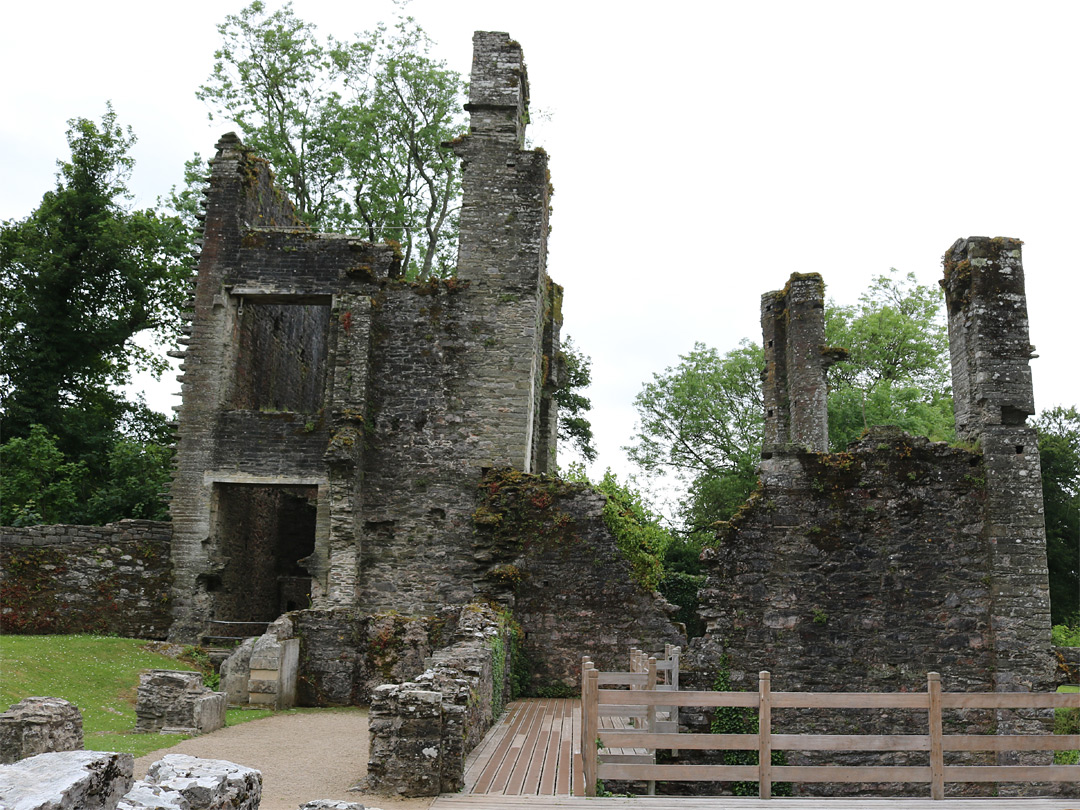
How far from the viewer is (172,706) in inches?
415

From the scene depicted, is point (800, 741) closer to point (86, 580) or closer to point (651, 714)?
point (651, 714)

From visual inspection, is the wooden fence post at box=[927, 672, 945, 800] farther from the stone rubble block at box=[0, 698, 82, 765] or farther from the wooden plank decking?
the stone rubble block at box=[0, 698, 82, 765]

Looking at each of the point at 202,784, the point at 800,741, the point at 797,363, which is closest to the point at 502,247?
Answer: the point at 797,363

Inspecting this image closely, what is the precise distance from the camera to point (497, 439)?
1789cm

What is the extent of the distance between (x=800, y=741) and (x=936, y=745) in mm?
1192

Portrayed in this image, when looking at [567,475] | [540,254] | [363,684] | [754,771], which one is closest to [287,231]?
[540,254]

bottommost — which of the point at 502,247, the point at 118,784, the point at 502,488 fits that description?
the point at 118,784

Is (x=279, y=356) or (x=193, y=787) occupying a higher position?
(x=279, y=356)

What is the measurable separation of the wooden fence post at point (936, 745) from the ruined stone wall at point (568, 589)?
23.0 ft

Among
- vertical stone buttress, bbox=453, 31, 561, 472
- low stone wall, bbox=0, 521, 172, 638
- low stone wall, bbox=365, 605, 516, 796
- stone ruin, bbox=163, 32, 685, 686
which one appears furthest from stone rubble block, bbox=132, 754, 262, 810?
low stone wall, bbox=0, 521, 172, 638

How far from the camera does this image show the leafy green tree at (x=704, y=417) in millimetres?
33781

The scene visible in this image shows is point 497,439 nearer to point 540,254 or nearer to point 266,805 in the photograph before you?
point 540,254

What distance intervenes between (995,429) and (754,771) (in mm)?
6886

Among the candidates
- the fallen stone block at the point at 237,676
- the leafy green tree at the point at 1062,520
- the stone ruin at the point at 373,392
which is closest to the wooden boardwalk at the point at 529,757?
the fallen stone block at the point at 237,676
